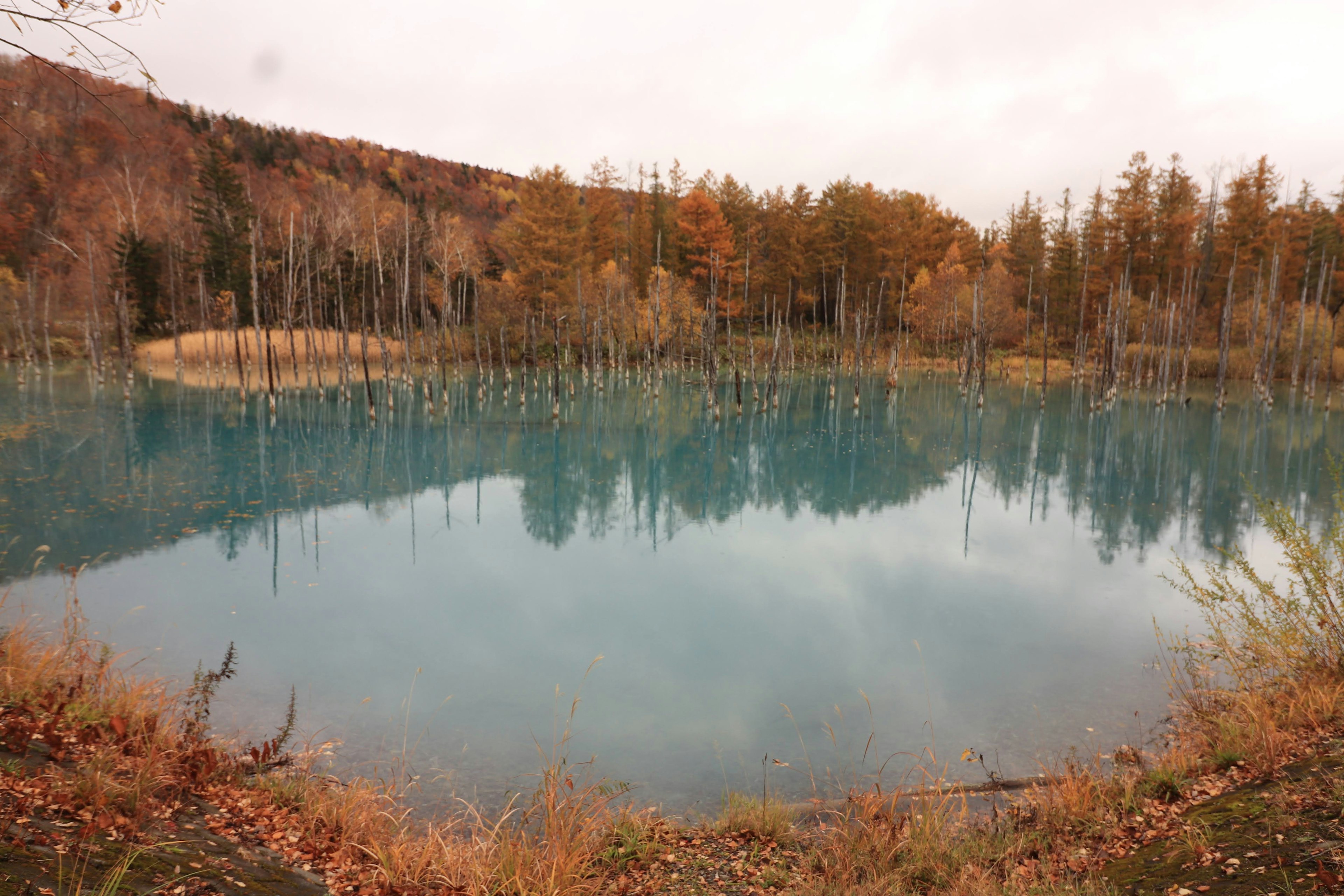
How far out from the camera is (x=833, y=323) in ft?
185

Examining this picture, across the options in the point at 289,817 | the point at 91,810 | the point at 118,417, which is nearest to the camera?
the point at 91,810

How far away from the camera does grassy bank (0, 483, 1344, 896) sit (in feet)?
11.4

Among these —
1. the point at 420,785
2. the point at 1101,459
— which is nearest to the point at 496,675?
the point at 420,785

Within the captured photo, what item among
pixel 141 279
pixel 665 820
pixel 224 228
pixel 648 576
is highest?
pixel 224 228

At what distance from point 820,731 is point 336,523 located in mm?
10800

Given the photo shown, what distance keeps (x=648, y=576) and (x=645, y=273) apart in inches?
1736

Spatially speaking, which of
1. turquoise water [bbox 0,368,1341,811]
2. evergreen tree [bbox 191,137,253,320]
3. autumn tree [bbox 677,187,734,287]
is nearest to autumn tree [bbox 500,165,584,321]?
autumn tree [bbox 677,187,734,287]

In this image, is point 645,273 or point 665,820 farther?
point 645,273

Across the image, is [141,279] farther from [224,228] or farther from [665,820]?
[665,820]

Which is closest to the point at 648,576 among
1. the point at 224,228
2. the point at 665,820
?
the point at 665,820

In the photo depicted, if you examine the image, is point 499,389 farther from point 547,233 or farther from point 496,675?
point 496,675

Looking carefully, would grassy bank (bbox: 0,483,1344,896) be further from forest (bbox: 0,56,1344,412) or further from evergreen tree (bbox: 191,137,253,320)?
evergreen tree (bbox: 191,137,253,320)

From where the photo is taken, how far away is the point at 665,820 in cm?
527

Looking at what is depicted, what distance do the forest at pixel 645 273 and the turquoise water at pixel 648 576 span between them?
11334 mm
